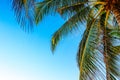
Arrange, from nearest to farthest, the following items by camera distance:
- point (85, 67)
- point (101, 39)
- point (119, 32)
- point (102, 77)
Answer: point (102, 77)
point (85, 67)
point (101, 39)
point (119, 32)

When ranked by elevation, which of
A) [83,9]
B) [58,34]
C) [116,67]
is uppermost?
[83,9]

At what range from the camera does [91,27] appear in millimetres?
8945

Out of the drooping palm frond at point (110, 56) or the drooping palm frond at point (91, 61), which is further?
the drooping palm frond at point (110, 56)

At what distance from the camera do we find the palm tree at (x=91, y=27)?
23.9 ft

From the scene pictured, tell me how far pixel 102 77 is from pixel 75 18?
355 cm

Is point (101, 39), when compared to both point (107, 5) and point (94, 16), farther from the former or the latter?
point (94, 16)

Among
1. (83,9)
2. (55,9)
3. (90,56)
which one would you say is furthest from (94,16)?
(90,56)

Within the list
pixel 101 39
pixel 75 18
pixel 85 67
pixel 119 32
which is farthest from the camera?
pixel 75 18

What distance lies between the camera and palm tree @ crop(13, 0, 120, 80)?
727cm

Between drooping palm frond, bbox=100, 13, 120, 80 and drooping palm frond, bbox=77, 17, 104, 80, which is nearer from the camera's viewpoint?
drooping palm frond, bbox=77, 17, 104, 80

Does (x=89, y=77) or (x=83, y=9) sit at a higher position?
(x=83, y=9)

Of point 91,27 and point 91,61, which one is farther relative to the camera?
point 91,27

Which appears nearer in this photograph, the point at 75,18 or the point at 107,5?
the point at 107,5

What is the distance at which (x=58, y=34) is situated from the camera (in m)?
10.7
